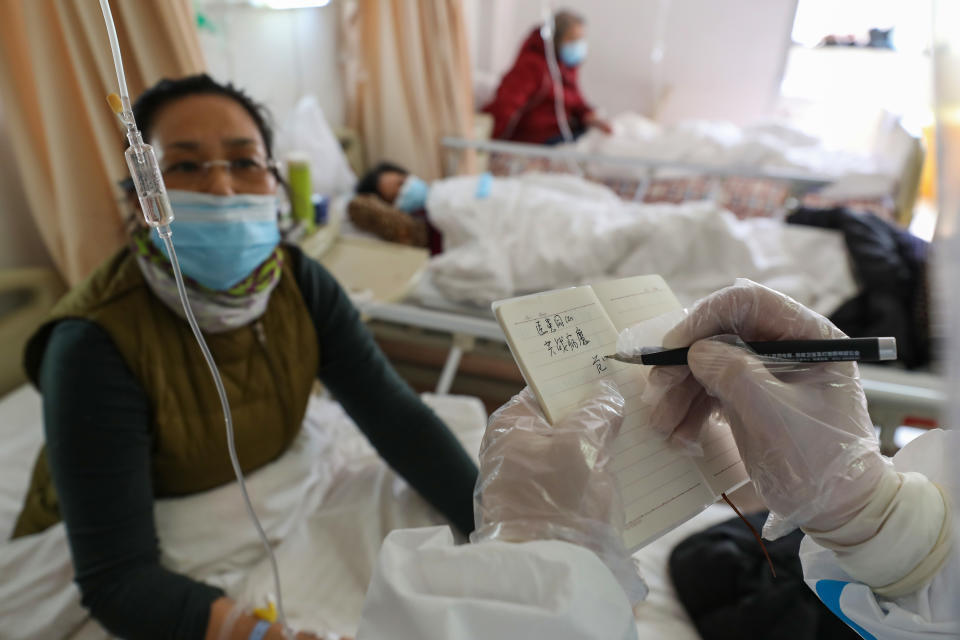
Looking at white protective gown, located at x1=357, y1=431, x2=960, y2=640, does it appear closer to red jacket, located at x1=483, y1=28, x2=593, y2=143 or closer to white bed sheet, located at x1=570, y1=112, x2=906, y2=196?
white bed sheet, located at x1=570, y1=112, x2=906, y2=196

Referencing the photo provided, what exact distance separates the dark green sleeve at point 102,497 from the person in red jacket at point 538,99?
3.33 m

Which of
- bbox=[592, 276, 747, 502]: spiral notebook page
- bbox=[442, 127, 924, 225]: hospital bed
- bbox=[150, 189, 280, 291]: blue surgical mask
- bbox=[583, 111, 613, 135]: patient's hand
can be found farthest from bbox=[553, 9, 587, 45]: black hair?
bbox=[592, 276, 747, 502]: spiral notebook page

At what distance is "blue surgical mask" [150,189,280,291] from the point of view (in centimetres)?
88

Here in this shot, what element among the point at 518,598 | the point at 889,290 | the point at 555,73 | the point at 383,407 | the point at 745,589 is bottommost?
the point at 745,589

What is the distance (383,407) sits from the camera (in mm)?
1094

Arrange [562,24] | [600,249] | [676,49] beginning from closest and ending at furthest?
[600,249], [562,24], [676,49]

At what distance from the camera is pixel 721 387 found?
524 millimetres

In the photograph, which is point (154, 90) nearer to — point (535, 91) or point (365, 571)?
point (365, 571)

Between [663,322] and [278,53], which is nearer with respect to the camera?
[663,322]

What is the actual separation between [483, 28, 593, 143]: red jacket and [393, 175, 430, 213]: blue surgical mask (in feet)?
5.13

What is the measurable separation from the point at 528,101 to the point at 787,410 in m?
3.73

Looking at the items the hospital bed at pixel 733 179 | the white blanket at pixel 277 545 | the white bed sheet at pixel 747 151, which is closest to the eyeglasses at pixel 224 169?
the white blanket at pixel 277 545

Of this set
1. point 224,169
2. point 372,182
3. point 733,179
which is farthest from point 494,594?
point 733,179

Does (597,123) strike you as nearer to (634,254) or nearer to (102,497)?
(634,254)
